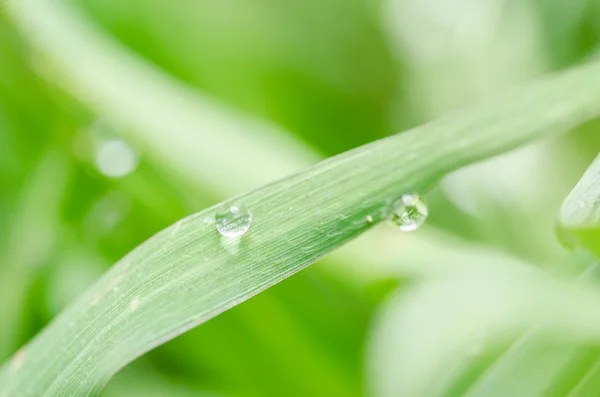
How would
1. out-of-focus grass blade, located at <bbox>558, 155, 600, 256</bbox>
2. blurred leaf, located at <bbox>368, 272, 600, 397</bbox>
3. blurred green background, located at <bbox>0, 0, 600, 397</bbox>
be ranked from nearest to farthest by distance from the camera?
out-of-focus grass blade, located at <bbox>558, 155, 600, 256</bbox> < blurred leaf, located at <bbox>368, 272, 600, 397</bbox> < blurred green background, located at <bbox>0, 0, 600, 397</bbox>

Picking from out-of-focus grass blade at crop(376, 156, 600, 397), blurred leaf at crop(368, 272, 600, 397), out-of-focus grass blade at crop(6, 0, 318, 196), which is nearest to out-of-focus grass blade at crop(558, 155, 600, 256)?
out-of-focus grass blade at crop(376, 156, 600, 397)

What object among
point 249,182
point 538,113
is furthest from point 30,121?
point 538,113

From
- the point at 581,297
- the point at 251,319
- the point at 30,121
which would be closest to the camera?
the point at 581,297

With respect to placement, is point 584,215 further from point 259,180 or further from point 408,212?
point 259,180

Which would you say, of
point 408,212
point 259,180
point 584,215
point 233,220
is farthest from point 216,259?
point 259,180

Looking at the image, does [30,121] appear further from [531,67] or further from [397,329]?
[531,67]

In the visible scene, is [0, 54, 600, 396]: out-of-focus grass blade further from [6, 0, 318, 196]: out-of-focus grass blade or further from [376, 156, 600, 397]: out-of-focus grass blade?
[6, 0, 318, 196]: out-of-focus grass blade

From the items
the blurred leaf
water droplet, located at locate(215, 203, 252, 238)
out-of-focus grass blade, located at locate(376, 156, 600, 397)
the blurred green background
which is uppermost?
the blurred green background

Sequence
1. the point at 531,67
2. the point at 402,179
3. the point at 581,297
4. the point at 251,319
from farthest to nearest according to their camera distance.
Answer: the point at 531,67, the point at 251,319, the point at 581,297, the point at 402,179

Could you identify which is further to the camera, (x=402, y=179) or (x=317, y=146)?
(x=317, y=146)
